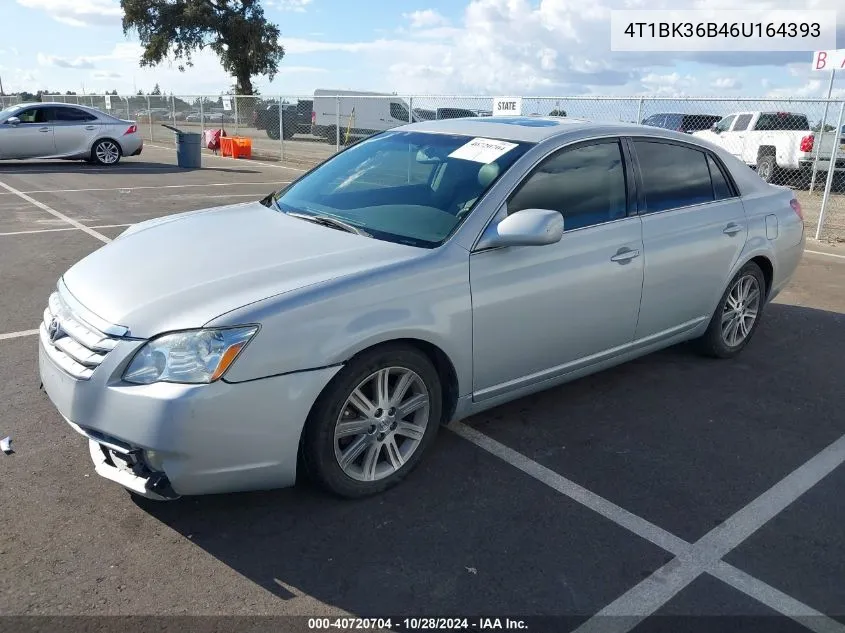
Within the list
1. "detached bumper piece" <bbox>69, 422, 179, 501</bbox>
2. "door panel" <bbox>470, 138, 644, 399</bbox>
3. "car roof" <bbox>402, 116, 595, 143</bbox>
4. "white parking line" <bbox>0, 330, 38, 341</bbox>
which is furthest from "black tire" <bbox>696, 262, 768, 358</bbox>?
"white parking line" <bbox>0, 330, 38, 341</bbox>

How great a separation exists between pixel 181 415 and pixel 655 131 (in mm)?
3386

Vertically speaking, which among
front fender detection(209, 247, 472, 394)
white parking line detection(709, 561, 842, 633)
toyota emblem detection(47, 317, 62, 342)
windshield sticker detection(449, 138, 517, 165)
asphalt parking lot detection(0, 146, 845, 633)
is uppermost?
windshield sticker detection(449, 138, 517, 165)

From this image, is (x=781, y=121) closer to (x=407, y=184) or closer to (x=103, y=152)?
(x=103, y=152)

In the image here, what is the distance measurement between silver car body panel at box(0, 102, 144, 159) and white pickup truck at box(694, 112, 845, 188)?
46.4ft

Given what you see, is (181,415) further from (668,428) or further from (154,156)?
(154,156)

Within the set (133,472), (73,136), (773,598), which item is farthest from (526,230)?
(73,136)

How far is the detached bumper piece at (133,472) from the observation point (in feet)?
9.17

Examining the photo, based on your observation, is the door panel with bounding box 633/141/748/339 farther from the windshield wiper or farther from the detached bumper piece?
the detached bumper piece

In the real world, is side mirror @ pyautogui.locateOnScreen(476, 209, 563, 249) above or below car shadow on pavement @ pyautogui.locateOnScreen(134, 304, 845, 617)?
above

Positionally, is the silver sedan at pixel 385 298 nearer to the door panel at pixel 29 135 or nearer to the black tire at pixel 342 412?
the black tire at pixel 342 412

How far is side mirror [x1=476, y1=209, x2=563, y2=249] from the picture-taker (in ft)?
11.0

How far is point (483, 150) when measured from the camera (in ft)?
12.9

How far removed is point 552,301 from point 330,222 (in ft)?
4.01

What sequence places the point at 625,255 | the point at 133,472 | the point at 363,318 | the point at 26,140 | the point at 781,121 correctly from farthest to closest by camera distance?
the point at 781,121 < the point at 26,140 < the point at 625,255 < the point at 363,318 < the point at 133,472
